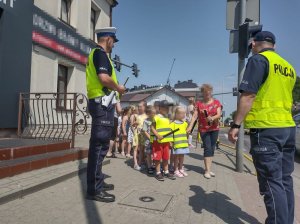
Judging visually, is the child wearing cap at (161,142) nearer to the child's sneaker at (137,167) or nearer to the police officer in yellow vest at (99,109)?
the child's sneaker at (137,167)

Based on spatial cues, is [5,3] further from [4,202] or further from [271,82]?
[271,82]

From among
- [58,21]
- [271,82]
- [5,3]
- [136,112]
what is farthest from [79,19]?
[271,82]

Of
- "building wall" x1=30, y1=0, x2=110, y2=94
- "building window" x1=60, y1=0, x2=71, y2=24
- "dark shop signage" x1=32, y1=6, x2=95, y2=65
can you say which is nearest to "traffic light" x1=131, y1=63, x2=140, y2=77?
"building wall" x1=30, y1=0, x2=110, y2=94

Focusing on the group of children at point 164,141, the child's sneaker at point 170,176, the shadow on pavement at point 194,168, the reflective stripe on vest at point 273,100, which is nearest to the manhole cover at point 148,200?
the group of children at point 164,141

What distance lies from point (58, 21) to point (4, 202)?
7898 mm

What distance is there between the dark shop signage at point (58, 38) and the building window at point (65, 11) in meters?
0.52

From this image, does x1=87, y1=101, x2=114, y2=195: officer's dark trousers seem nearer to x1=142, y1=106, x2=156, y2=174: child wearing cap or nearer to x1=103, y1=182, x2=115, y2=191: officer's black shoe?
x1=103, y1=182, x2=115, y2=191: officer's black shoe

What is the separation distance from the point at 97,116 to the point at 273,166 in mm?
2170

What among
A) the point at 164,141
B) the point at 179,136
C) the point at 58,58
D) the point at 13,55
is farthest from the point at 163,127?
the point at 58,58

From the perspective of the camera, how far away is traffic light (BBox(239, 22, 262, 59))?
6.28 m

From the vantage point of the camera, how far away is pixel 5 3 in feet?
23.5

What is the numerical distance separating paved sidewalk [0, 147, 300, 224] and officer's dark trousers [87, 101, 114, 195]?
→ 0.92ft

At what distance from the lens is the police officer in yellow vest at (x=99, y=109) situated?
3885 millimetres

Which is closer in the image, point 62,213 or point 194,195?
point 62,213
